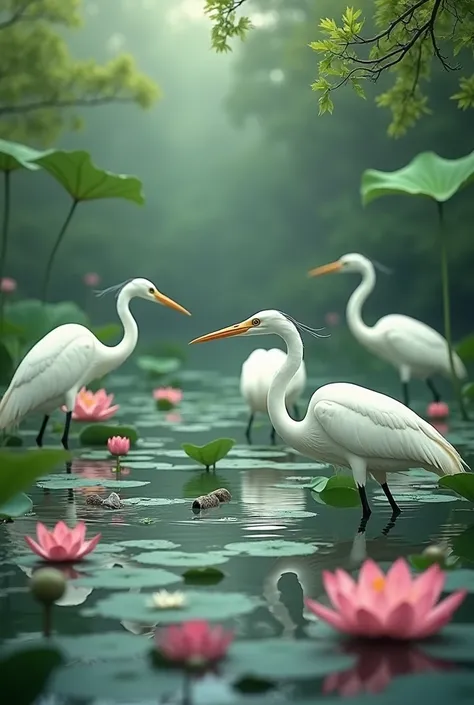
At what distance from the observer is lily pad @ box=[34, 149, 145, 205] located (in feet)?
24.7

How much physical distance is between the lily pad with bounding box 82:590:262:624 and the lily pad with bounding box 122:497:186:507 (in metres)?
1.85

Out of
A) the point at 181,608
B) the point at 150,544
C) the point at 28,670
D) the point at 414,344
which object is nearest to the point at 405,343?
the point at 414,344

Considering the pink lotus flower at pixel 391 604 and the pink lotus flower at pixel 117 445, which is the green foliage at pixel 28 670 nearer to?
the pink lotus flower at pixel 391 604

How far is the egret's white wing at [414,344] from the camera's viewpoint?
34.5 ft

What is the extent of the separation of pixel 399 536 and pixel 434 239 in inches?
881

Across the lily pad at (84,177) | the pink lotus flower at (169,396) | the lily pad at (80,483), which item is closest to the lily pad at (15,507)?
the lily pad at (80,483)

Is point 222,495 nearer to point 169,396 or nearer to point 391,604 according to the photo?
point 391,604

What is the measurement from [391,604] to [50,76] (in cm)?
1581

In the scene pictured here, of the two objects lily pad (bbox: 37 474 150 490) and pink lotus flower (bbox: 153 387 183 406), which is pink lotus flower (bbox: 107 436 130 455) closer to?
lily pad (bbox: 37 474 150 490)

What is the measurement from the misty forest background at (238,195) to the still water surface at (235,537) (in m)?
11.3

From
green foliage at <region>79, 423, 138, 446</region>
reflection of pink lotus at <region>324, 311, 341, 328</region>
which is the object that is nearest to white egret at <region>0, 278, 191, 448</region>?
green foliage at <region>79, 423, 138, 446</region>

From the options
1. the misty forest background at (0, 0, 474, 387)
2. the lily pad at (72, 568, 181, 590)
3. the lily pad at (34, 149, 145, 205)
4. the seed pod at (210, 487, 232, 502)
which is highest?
the misty forest background at (0, 0, 474, 387)

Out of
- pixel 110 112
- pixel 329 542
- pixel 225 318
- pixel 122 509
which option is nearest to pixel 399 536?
pixel 329 542

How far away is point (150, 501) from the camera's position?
548cm
